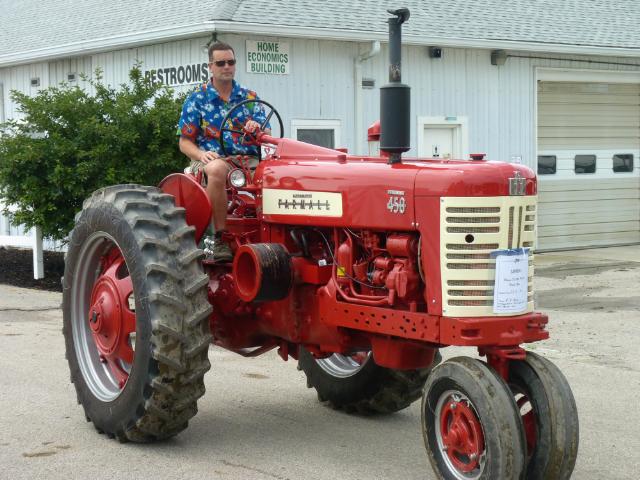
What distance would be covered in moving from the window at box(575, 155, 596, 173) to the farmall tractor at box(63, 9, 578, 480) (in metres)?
11.8

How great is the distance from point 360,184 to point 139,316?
4.68ft

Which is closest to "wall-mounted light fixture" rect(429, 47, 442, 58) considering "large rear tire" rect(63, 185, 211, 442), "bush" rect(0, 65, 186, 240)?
"bush" rect(0, 65, 186, 240)

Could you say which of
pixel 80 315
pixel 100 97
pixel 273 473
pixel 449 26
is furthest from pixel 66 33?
pixel 273 473

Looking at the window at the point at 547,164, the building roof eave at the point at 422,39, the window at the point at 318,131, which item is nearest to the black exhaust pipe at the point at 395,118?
the building roof eave at the point at 422,39

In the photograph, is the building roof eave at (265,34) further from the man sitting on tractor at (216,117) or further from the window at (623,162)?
the man sitting on tractor at (216,117)

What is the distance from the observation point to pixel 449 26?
16.4 m

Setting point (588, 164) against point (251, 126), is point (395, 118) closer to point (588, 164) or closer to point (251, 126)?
point (251, 126)

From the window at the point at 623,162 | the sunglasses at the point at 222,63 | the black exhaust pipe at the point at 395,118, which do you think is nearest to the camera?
the black exhaust pipe at the point at 395,118

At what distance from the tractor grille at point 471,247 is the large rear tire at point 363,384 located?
56.7 inches

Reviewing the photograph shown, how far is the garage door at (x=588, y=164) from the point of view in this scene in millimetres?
17859

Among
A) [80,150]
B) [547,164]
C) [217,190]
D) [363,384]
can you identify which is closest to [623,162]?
[547,164]

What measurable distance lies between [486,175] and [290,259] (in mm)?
1486

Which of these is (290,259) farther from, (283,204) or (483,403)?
(483,403)

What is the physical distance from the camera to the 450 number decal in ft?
18.0
